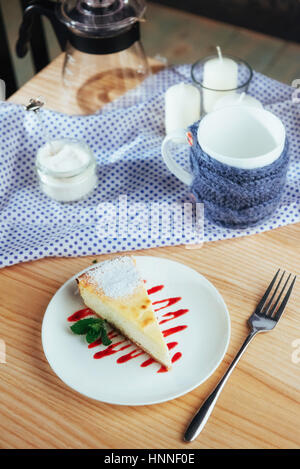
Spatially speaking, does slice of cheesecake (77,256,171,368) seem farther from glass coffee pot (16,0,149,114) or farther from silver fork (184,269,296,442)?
glass coffee pot (16,0,149,114)

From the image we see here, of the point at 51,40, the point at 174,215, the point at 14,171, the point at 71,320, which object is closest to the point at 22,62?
the point at 51,40

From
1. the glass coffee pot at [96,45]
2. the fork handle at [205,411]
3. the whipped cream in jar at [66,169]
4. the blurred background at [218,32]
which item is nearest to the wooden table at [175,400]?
the fork handle at [205,411]

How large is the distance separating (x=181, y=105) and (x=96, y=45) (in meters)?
0.18

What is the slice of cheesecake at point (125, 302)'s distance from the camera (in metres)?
0.66

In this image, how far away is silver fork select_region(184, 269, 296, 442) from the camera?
1.99ft

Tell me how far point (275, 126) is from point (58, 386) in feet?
1.50

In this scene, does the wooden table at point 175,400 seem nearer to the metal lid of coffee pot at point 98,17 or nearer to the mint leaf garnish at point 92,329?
the mint leaf garnish at point 92,329

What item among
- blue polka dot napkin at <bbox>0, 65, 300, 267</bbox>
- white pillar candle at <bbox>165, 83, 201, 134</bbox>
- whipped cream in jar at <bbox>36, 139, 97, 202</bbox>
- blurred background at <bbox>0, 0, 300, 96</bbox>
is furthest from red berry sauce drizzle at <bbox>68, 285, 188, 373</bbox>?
blurred background at <bbox>0, 0, 300, 96</bbox>

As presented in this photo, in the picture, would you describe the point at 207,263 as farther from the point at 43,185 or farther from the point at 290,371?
the point at 43,185

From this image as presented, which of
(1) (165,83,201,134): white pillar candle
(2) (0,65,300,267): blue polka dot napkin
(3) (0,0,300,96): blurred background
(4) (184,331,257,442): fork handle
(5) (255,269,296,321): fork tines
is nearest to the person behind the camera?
(4) (184,331,257,442): fork handle

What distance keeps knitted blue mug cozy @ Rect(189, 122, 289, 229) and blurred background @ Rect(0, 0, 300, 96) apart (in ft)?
4.22

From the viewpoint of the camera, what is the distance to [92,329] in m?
0.69

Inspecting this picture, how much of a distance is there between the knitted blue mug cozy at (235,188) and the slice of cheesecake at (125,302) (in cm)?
16

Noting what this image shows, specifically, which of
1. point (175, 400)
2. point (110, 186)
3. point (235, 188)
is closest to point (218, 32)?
point (110, 186)
